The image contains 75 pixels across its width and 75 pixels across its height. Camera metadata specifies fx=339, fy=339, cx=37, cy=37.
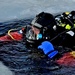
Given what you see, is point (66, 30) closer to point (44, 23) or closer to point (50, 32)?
point (50, 32)

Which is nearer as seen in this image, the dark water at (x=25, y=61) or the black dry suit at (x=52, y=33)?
the dark water at (x=25, y=61)

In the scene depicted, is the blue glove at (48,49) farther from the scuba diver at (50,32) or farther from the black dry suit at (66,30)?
the black dry suit at (66,30)

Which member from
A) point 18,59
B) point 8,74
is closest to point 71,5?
point 18,59

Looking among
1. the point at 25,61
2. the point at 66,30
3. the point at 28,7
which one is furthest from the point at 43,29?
the point at 28,7

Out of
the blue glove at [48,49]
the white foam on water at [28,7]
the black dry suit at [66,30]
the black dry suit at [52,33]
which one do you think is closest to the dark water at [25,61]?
the blue glove at [48,49]

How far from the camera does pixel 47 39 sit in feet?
18.5

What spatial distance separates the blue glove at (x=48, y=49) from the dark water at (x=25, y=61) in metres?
0.15

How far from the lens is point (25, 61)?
5609 mm

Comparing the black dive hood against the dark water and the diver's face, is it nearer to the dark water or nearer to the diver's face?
the diver's face

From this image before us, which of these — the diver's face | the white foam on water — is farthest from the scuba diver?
the white foam on water

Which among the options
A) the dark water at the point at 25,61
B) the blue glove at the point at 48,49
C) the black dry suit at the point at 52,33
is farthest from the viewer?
the black dry suit at the point at 52,33

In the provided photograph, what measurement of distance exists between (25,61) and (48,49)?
1.58 feet

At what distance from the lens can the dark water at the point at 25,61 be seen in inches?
206

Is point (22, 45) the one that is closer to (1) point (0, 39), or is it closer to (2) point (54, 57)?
(1) point (0, 39)
